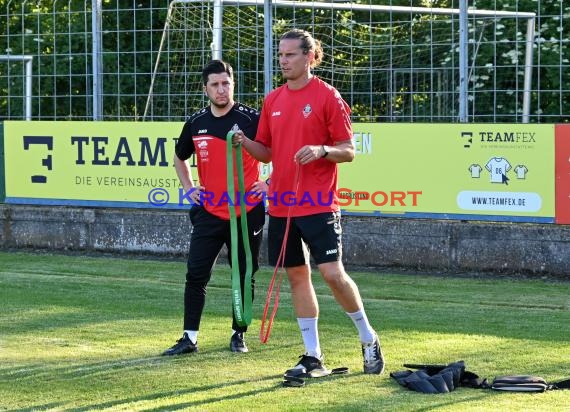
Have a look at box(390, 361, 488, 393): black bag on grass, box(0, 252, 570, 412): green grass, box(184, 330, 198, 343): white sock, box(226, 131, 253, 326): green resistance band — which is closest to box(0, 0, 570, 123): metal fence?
box(0, 252, 570, 412): green grass

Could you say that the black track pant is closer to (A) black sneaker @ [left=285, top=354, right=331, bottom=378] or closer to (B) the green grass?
(B) the green grass

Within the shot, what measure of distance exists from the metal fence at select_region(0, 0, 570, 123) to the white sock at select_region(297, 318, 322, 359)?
6207 millimetres

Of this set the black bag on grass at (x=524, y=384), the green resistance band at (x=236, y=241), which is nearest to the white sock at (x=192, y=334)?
the green resistance band at (x=236, y=241)

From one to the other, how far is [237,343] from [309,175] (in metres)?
1.57

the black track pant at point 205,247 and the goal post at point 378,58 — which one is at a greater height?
the goal post at point 378,58

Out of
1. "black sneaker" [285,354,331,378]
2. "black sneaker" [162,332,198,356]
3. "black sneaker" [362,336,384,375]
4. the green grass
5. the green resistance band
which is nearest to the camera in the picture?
the green grass

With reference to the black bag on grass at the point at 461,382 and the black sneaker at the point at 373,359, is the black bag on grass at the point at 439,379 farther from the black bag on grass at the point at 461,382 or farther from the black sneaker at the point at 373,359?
the black sneaker at the point at 373,359

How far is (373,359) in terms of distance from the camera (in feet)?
25.3

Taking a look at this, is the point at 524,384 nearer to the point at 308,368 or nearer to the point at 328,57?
the point at 308,368

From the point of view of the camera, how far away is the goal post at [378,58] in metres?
13.7

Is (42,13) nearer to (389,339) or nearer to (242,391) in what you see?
(389,339)

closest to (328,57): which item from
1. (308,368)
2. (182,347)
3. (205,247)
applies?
(205,247)

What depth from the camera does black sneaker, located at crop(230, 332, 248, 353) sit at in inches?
336

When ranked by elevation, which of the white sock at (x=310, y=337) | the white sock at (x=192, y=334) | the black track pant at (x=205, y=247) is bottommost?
the white sock at (x=192, y=334)
